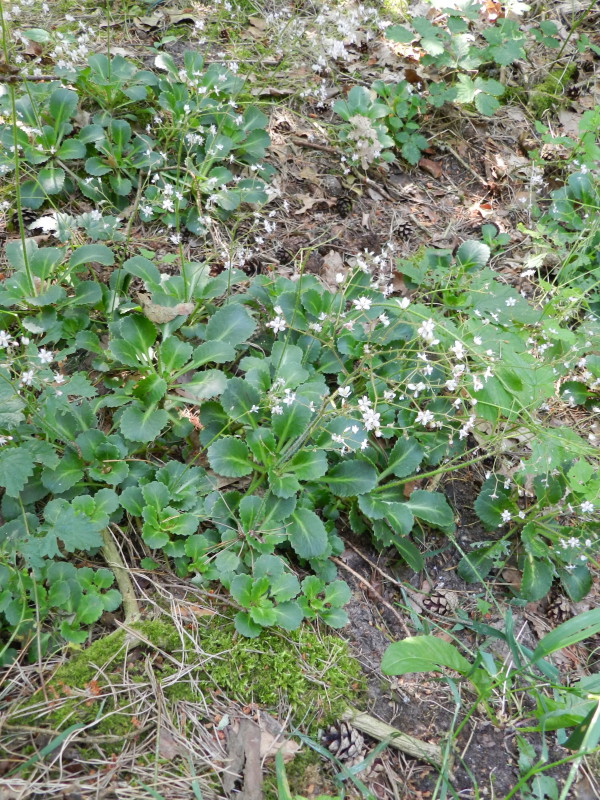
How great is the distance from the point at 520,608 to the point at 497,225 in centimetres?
251

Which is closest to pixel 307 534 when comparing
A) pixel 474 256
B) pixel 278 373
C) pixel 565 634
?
pixel 278 373

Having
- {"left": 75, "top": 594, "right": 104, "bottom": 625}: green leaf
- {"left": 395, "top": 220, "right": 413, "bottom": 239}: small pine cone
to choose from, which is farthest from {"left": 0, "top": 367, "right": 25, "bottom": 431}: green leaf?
{"left": 395, "top": 220, "right": 413, "bottom": 239}: small pine cone

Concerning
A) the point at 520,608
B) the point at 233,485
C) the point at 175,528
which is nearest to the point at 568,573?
the point at 520,608

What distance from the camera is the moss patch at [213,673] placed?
1.81 meters

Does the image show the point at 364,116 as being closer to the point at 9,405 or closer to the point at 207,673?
the point at 9,405

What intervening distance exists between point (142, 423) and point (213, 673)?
0.96 metres

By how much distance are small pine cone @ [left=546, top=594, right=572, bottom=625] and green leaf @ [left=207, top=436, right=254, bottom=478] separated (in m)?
1.56

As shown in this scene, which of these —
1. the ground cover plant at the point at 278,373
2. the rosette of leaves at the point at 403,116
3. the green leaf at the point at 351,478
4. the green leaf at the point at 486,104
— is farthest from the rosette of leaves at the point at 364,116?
the green leaf at the point at 351,478

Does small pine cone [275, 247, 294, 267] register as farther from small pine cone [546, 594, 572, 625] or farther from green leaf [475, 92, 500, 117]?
small pine cone [546, 594, 572, 625]

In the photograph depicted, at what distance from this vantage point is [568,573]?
275 centimetres

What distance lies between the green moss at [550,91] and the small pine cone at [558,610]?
363 cm

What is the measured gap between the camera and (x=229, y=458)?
2414 millimetres

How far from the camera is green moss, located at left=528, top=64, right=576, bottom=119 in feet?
15.2

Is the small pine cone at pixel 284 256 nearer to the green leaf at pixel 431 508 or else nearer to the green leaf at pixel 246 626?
the green leaf at pixel 431 508
